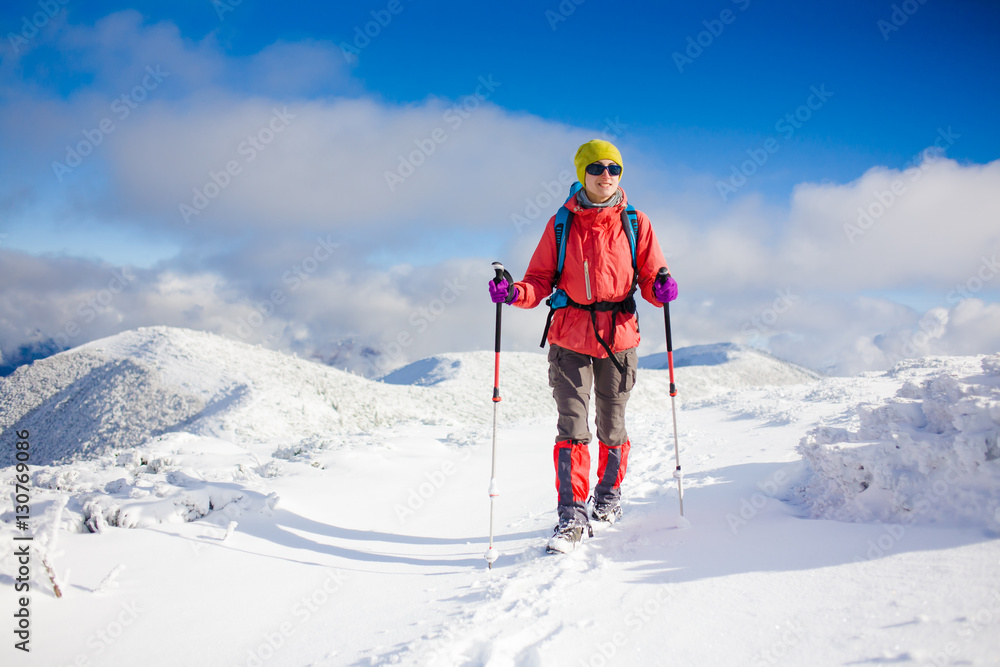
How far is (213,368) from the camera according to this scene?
12.7m

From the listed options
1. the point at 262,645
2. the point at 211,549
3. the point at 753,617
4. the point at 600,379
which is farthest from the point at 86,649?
the point at 600,379

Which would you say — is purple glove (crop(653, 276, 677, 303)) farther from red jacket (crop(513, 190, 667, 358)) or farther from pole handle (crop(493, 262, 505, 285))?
pole handle (crop(493, 262, 505, 285))

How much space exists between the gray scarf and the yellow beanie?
110 millimetres

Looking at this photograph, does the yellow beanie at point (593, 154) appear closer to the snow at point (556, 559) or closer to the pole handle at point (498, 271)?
the pole handle at point (498, 271)

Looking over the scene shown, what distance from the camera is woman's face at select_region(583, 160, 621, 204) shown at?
11.8 ft

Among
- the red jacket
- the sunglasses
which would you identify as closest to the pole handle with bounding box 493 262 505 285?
the red jacket

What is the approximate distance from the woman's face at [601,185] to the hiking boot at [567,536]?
2.33 metres

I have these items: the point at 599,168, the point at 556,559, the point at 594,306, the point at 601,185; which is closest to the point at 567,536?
the point at 556,559

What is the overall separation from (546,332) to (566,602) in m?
1.97

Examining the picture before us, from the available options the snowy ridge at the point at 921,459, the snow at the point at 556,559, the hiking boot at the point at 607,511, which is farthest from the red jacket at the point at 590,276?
the snowy ridge at the point at 921,459

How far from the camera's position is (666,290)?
12.0 feet

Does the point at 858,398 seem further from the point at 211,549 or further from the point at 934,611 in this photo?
the point at 211,549

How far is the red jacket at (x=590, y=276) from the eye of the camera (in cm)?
358

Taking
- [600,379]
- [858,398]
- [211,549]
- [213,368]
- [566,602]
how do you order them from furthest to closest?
[213,368] → [858,398] → [600,379] → [211,549] → [566,602]
